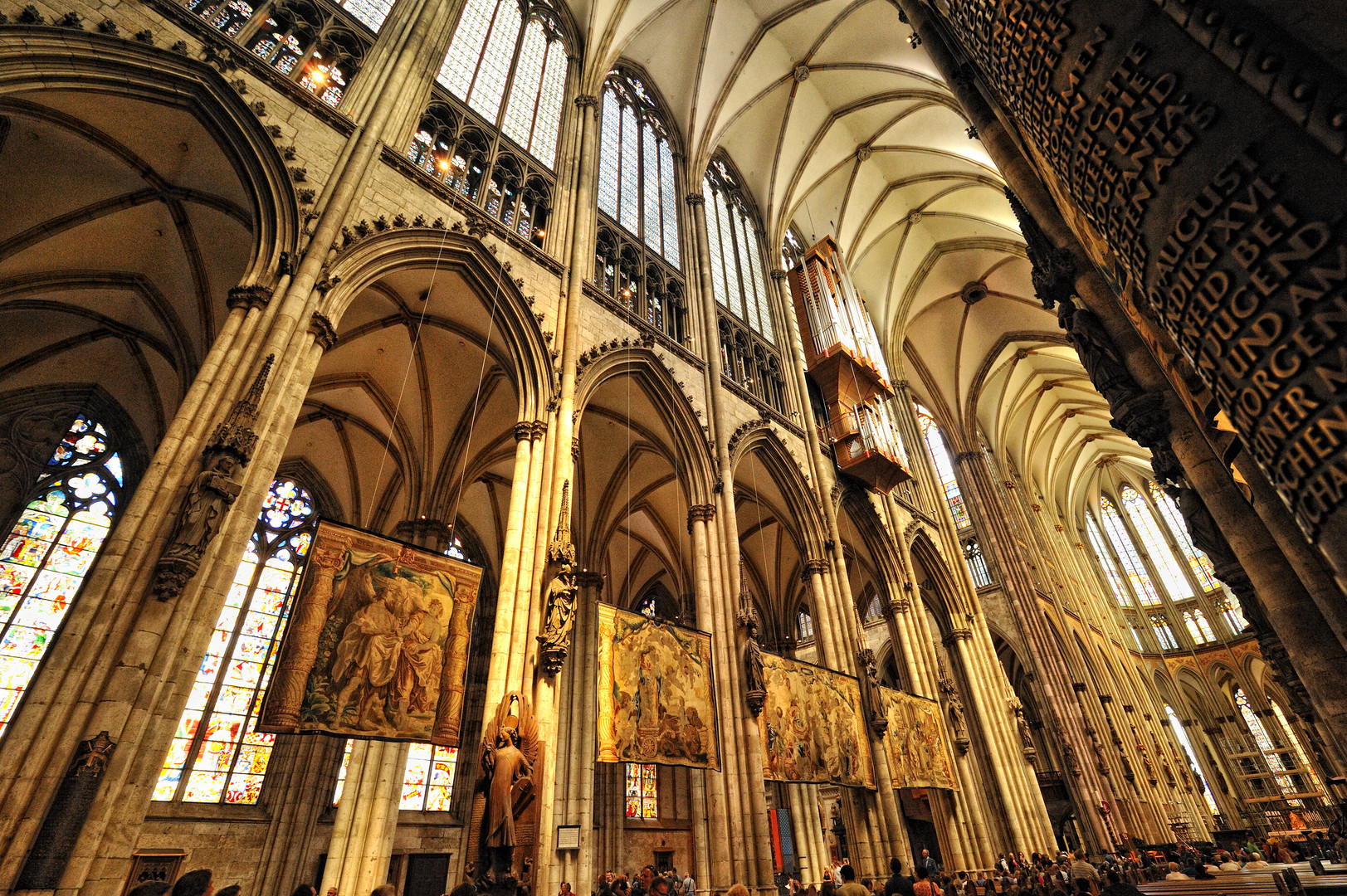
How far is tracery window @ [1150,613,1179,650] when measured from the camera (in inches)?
1227

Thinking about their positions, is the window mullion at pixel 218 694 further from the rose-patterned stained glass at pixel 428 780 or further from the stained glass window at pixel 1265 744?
the stained glass window at pixel 1265 744

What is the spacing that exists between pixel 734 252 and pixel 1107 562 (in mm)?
28726

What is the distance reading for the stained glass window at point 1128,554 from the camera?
32438 mm

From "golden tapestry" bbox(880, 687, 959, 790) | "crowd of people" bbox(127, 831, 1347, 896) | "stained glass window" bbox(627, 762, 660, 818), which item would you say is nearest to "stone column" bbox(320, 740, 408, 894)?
"crowd of people" bbox(127, 831, 1347, 896)

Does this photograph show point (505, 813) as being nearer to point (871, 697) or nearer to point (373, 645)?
point (373, 645)

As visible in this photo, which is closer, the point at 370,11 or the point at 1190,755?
the point at 370,11

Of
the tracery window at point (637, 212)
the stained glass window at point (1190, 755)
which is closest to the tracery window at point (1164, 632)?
the stained glass window at point (1190, 755)

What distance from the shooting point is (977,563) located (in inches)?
883

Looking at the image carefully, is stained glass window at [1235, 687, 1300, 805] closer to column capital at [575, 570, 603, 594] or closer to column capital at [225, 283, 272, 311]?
column capital at [575, 570, 603, 594]

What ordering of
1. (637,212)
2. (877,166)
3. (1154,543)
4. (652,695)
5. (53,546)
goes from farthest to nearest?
(1154,543) → (877,166) → (637,212) → (53,546) → (652,695)

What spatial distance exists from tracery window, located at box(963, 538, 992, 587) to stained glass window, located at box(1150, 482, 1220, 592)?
1532cm

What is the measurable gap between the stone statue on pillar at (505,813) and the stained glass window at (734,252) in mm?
10997

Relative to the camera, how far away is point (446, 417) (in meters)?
12.2

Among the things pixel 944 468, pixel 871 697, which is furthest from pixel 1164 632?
pixel 871 697
